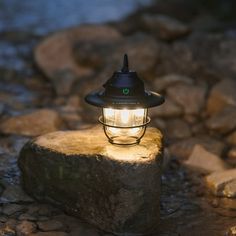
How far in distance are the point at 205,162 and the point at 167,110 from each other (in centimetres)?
143

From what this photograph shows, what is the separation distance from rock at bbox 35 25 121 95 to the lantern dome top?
389 centimetres

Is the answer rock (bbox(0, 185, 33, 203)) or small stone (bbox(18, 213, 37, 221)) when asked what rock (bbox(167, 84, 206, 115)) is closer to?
rock (bbox(0, 185, 33, 203))

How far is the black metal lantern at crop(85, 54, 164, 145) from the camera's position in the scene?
3.62m

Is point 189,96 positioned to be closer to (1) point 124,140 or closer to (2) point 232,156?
(2) point 232,156

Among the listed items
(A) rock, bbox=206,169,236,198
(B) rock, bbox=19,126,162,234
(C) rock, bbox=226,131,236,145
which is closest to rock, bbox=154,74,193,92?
(C) rock, bbox=226,131,236,145

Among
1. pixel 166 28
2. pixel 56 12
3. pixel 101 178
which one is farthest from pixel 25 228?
pixel 56 12

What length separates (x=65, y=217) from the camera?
4172 mm

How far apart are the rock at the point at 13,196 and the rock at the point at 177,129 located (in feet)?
8.01

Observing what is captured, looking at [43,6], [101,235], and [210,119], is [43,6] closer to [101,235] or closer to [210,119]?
[210,119]

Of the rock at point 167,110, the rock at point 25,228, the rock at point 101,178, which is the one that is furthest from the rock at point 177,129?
the rock at point 25,228

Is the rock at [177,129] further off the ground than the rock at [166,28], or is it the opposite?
the rock at [166,28]

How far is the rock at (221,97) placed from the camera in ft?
22.0

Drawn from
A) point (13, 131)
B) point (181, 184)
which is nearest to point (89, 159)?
point (181, 184)

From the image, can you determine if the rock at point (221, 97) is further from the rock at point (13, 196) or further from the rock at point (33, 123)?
the rock at point (13, 196)
